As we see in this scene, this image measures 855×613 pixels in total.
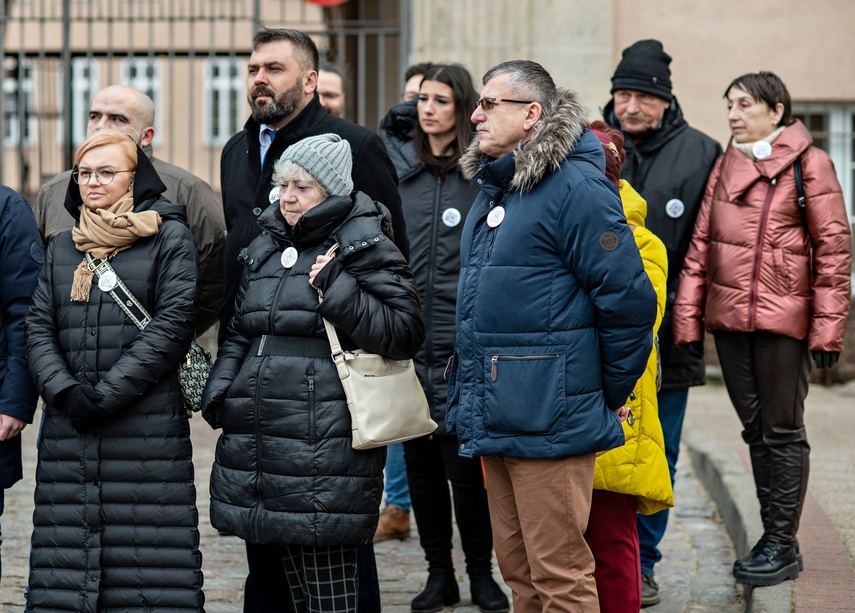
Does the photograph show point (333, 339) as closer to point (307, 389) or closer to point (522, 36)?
point (307, 389)

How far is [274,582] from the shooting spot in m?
4.38

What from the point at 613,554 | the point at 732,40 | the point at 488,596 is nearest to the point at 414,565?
the point at 488,596

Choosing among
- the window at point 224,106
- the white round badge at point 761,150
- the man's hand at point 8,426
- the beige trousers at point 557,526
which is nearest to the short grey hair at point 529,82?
the beige trousers at point 557,526

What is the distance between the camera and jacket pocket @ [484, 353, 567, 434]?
3.71 meters

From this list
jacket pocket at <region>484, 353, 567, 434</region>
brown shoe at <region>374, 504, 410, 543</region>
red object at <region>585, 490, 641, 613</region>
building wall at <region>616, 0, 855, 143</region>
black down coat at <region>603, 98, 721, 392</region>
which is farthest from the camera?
building wall at <region>616, 0, 855, 143</region>

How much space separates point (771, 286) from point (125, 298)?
8.16ft

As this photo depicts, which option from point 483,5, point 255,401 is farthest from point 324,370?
point 483,5

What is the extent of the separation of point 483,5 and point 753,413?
5865mm

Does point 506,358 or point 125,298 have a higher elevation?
point 125,298

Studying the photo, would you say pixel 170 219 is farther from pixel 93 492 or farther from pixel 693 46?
pixel 693 46

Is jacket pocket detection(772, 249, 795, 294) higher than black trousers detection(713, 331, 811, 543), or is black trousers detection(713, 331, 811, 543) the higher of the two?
jacket pocket detection(772, 249, 795, 294)

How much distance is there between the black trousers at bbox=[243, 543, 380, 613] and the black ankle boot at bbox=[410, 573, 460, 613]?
0.68 m

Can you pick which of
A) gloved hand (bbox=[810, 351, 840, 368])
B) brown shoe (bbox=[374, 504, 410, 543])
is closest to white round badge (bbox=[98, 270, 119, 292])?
brown shoe (bbox=[374, 504, 410, 543])

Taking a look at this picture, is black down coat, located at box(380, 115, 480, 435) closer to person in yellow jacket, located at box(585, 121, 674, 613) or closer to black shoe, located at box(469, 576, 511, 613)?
black shoe, located at box(469, 576, 511, 613)
